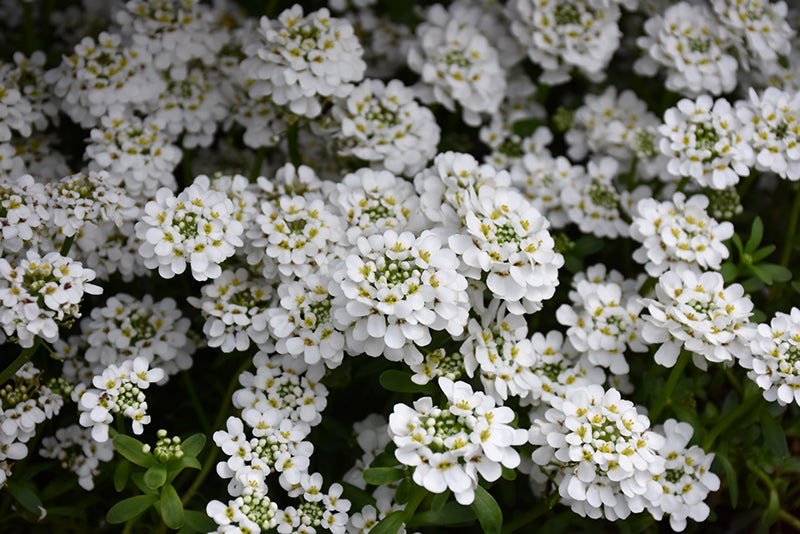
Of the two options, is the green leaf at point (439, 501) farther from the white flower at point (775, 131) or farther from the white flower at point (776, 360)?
the white flower at point (775, 131)

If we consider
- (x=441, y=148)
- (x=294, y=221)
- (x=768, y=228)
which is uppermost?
(x=294, y=221)

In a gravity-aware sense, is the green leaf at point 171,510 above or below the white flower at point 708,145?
below

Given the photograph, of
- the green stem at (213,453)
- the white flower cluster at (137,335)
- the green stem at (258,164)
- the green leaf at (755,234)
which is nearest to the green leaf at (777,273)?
the green leaf at (755,234)

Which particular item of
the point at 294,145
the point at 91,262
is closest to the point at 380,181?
the point at 294,145

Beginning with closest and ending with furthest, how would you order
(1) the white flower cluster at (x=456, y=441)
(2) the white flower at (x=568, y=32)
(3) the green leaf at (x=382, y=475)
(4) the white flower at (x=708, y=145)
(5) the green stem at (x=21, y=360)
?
(1) the white flower cluster at (x=456, y=441), (3) the green leaf at (x=382, y=475), (5) the green stem at (x=21, y=360), (4) the white flower at (x=708, y=145), (2) the white flower at (x=568, y=32)

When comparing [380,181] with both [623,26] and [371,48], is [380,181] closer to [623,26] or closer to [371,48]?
[371,48]

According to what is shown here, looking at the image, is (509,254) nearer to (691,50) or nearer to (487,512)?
(487,512)

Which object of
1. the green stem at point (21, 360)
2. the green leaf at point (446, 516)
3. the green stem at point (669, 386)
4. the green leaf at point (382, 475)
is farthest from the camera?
the green stem at point (669, 386)

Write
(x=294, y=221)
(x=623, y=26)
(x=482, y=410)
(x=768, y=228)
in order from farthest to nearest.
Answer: (x=623, y=26), (x=768, y=228), (x=294, y=221), (x=482, y=410)
